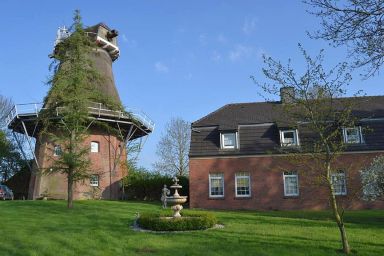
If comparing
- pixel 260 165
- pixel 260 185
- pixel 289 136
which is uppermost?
pixel 289 136

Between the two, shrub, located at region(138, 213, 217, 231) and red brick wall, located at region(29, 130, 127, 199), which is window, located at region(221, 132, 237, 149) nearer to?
red brick wall, located at region(29, 130, 127, 199)

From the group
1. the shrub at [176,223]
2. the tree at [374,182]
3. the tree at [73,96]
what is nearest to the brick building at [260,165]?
the tree at [374,182]

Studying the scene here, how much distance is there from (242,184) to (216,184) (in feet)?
5.65

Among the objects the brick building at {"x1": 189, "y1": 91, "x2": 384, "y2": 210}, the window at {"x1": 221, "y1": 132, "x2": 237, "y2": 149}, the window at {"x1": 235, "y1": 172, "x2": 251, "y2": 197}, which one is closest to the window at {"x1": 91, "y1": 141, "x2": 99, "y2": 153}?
the brick building at {"x1": 189, "y1": 91, "x2": 384, "y2": 210}

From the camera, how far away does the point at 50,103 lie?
2777 centimetres

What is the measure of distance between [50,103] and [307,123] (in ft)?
61.6

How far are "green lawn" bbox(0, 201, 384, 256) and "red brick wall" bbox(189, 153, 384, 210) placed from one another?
8.30 metres

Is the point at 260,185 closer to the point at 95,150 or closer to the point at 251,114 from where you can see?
the point at 251,114

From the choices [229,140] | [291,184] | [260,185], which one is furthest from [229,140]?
[291,184]

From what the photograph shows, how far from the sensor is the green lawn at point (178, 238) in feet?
41.5

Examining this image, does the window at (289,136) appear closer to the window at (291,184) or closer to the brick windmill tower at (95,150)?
the window at (291,184)

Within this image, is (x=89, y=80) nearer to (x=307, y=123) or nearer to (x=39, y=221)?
(x=39, y=221)

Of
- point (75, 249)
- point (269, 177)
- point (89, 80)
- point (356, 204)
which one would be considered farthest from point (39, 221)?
point (356, 204)

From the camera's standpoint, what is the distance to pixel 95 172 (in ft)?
107
